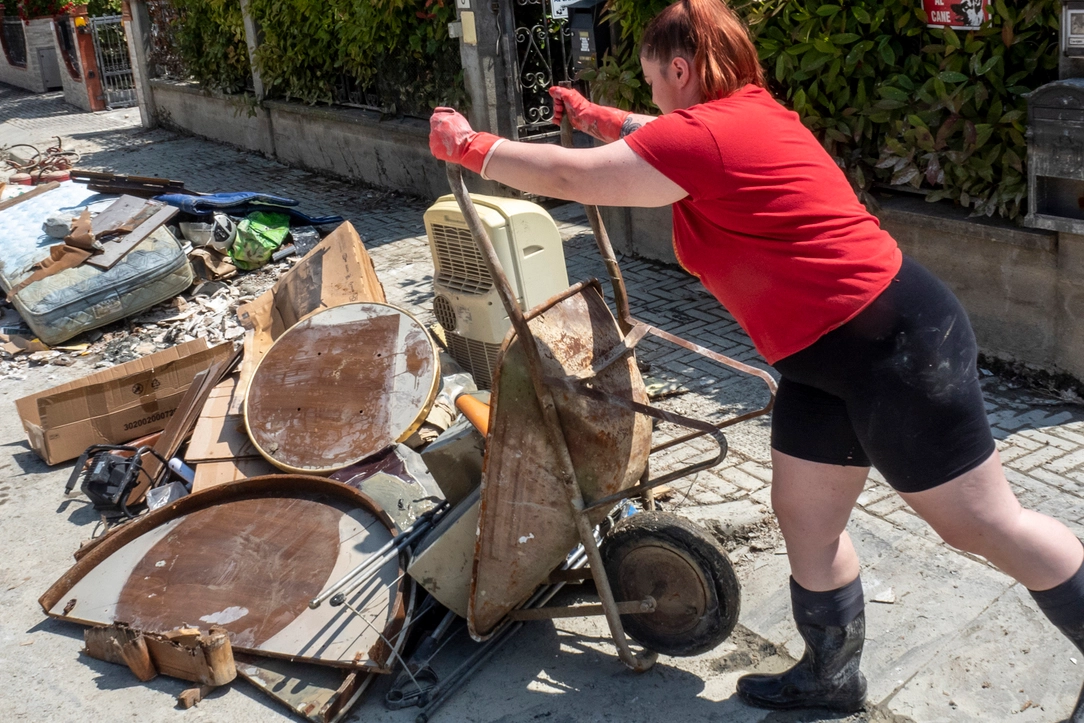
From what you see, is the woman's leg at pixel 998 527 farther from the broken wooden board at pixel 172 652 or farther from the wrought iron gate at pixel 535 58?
the wrought iron gate at pixel 535 58

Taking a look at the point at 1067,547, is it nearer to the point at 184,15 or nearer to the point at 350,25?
the point at 350,25

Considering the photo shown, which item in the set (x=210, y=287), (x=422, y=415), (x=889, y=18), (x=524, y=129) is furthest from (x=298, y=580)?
(x=524, y=129)

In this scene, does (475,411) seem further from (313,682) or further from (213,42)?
(213,42)

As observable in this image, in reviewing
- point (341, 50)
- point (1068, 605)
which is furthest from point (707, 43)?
point (341, 50)

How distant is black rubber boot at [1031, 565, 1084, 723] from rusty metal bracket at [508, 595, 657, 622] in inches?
40.3

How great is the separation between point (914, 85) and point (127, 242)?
16.5 ft

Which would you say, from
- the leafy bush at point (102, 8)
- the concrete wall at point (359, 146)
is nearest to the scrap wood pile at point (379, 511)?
the concrete wall at point (359, 146)

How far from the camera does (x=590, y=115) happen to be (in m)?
2.98

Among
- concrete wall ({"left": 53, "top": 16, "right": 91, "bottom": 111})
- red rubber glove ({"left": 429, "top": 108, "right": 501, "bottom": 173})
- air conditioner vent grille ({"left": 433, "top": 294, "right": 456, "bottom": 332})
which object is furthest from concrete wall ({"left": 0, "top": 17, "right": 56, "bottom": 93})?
red rubber glove ({"left": 429, "top": 108, "right": 501, "bottom": 173})

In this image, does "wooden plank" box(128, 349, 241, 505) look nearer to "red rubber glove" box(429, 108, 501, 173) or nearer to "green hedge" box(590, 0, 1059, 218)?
"red rubber glove" box(429, 108, 501, 173)

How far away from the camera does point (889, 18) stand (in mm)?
5035

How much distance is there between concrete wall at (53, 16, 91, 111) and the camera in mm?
17638

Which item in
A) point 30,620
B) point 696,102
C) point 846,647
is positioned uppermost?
point 696,102

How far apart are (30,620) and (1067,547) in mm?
3431
